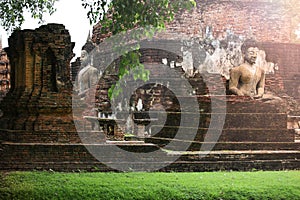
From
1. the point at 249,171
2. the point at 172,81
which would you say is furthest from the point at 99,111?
the point at 249,171

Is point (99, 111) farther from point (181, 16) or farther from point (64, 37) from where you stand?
point (64, 37)

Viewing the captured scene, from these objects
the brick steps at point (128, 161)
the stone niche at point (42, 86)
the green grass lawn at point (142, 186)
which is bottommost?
the green grass lawn at point (142, 186)

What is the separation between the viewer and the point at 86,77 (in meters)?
15.5

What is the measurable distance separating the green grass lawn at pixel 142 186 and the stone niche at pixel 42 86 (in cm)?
145

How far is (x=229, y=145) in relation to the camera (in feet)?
28.0

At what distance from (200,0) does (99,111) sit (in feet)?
14.4

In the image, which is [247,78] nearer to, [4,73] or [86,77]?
[86,77]

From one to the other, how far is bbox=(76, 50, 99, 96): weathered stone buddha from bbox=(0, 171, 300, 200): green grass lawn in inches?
342

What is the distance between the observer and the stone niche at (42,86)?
7.94 metres

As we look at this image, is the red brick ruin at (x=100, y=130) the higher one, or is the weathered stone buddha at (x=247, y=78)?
the weathered stone buddha at (x=247, y=78)

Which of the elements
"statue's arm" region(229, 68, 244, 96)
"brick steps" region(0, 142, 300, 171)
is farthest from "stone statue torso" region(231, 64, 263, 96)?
"brick steps" region(0, 142, 300, 171)

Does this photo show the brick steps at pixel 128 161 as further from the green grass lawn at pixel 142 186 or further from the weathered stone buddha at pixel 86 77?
the weathered stone buddha at pixel 86 77

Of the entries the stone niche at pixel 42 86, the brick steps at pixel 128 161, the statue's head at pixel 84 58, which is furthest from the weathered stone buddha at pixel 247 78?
the statue's head at pixel 84 58

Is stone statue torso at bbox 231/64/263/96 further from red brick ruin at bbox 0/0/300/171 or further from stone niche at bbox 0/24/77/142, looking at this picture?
stone niche at bbox 0/24/77/142
